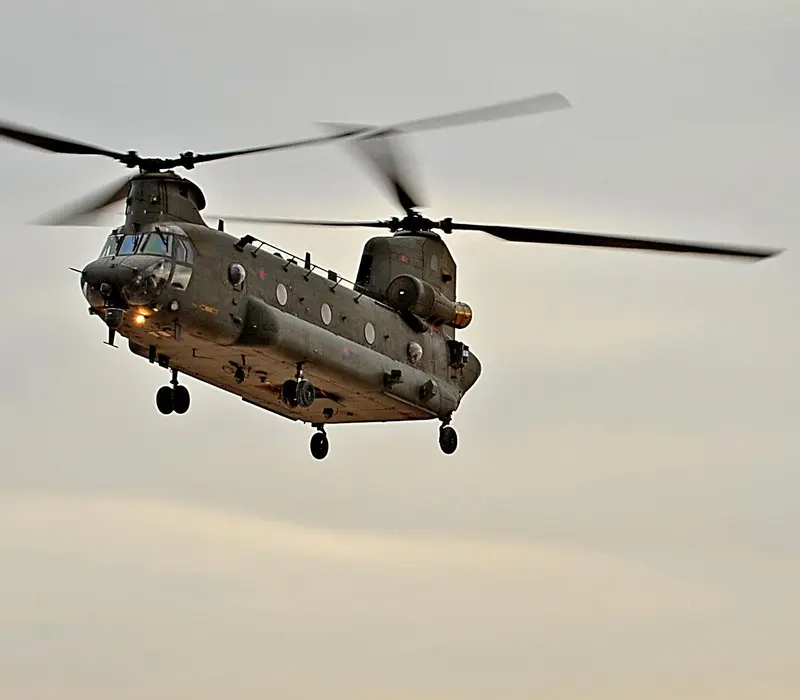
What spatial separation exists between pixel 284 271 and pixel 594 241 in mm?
7517

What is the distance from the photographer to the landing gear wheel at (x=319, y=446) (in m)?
61.2

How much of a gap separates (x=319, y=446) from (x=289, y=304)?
572cm

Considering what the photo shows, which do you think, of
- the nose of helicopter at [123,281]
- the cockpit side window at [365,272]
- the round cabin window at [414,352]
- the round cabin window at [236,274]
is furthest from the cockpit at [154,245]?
the cockpit side window at [365,272]

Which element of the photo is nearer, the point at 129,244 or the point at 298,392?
the point at 129,244

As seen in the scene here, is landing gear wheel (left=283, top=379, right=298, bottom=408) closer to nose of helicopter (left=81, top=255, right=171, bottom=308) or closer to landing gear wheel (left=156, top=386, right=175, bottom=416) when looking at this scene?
landing gear wheel (left=156, top=386, right=175, bottom=416)

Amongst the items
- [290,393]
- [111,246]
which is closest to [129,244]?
[111,246]

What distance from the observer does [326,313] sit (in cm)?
5788

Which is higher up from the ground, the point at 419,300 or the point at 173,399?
the point at 419,300

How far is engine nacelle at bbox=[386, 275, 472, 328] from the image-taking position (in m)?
61.3

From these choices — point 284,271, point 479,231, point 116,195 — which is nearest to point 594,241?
point 479,231

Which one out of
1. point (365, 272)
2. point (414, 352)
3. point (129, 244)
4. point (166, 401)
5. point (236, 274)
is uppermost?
point (365, 272)

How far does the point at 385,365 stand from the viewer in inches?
2336

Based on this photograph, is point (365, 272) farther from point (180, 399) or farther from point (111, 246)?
point (111, 246)

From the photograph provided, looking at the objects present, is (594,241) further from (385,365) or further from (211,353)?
(211,353)
